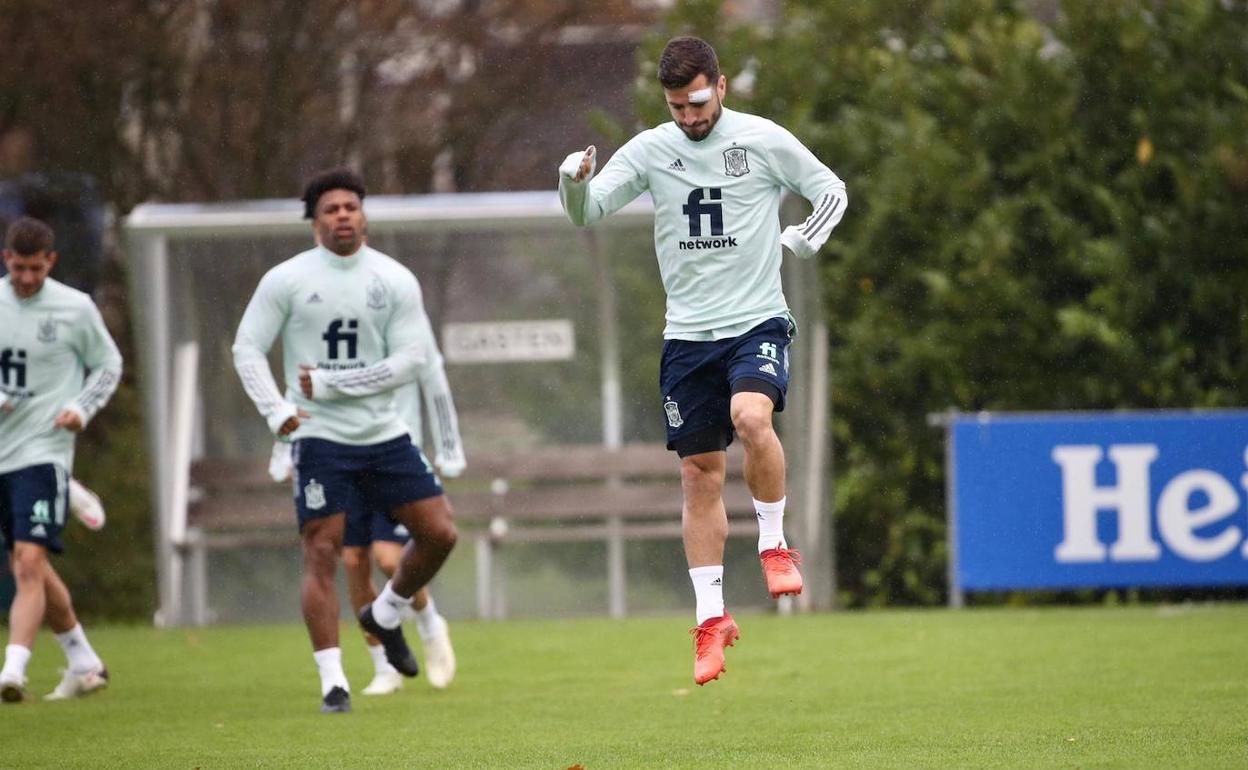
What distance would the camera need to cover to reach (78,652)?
1050cm

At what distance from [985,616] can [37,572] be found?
6873mm

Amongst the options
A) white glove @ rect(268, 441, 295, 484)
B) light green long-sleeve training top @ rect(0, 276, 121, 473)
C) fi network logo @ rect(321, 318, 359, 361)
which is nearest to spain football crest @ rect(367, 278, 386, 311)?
fi network logo @ rect(321, 318, 359, 361)

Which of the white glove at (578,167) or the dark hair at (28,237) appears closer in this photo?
the white glove at (578,167)

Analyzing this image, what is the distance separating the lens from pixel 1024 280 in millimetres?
16062

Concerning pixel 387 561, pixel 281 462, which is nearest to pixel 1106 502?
pixel 387 561

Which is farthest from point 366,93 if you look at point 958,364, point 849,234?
point 958,364

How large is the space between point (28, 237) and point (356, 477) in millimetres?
2147

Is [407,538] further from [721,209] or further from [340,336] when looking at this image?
[721,209]

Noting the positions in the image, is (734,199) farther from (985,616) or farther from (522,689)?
(985,616)

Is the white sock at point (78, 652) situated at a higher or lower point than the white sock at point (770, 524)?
lower

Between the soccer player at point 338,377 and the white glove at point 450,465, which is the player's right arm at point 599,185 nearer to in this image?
the soccer player at point 338,377

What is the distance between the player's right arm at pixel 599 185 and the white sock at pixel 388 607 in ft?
8.08

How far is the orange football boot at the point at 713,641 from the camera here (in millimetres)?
7770

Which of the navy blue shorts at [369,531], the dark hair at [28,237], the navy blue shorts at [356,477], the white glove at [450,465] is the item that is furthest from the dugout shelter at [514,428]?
the navy blue shorts at [356,477]
